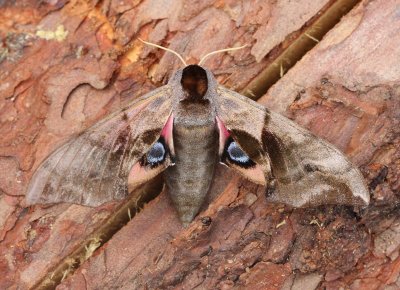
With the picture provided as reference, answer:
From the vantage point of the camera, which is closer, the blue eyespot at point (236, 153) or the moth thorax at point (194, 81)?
the moth thorax at point (194, 81)

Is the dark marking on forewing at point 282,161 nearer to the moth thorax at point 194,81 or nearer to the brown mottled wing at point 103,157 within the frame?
the moth thorax at point 194,81

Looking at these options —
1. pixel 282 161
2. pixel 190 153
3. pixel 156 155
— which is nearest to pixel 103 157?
pixel 156 155

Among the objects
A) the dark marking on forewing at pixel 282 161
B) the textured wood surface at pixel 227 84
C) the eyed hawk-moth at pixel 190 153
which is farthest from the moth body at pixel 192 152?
the dark marking on forewing at pixel 282 161

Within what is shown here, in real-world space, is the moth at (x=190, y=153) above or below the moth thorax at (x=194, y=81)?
below

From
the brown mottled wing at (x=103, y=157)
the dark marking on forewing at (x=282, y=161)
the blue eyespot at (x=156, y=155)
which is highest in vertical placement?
the brown mottled wing at (x=103, y=157)

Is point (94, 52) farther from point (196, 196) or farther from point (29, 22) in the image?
point (196, 196)

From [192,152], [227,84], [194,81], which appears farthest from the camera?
[227,84]

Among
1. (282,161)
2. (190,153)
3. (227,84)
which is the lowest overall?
(282,161)

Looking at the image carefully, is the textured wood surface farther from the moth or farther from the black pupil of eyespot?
the black pupil of eyespot

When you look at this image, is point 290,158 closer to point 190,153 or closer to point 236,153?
point 236,153
